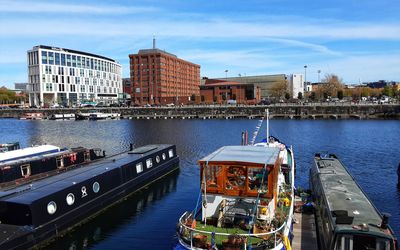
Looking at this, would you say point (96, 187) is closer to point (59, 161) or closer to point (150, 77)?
point (59, 161)

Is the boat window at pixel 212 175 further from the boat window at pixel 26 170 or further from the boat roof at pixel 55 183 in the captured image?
the boat window at pixel 26 170

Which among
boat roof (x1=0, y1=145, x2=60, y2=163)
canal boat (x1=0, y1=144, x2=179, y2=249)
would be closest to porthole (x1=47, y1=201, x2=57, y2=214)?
canal boat (x1=0, y1=144, x2=179, y2=249)

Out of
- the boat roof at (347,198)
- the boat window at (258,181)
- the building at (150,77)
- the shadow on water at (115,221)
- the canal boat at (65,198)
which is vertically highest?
the building at (150,77)

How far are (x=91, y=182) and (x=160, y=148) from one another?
16.3 metres

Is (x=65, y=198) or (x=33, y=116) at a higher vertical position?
(x=33, y=116)

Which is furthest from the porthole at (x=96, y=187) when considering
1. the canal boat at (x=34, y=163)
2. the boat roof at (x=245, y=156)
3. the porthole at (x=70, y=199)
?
the boat roof at (x=245, y=156)

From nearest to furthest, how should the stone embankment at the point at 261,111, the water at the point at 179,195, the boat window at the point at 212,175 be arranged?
1. the boat window at the point at 212,175
2. the water at the point at 179,195
3. the stone embankment at the point at 261,111

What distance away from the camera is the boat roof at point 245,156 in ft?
59.4

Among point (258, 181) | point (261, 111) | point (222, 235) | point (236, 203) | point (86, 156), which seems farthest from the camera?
point (261, 111)

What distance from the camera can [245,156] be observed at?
19.3 meters

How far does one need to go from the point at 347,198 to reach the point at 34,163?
26.5 m

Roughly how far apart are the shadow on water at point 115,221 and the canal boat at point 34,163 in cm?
765

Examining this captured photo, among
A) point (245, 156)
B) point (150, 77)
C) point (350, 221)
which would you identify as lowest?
point (350, 221)

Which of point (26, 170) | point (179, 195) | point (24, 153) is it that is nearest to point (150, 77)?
point (24, 153)
